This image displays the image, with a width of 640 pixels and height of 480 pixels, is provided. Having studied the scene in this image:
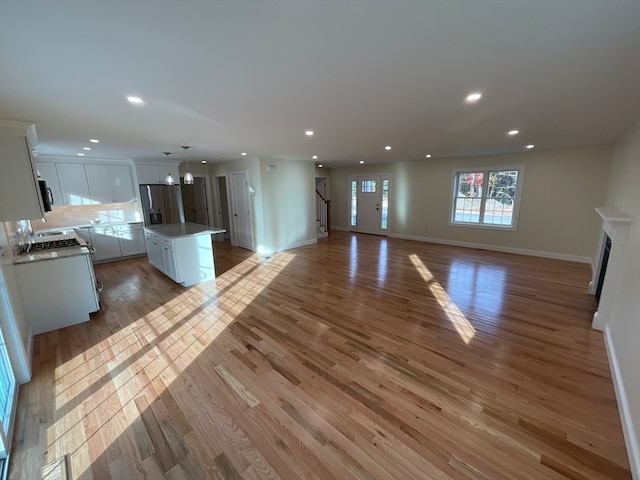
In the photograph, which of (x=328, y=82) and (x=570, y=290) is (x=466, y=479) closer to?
(x=328, y=82)

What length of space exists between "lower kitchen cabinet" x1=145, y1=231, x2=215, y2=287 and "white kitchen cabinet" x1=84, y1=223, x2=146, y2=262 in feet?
6.05

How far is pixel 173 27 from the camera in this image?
47.8 inches

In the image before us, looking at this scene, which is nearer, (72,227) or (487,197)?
(72,227)

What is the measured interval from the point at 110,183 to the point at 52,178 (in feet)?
3.07

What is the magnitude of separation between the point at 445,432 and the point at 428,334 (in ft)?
4.06

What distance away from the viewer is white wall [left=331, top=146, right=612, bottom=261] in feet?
17.1

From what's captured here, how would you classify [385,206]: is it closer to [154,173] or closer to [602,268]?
[602,268]

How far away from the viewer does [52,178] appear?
5309 millimetres

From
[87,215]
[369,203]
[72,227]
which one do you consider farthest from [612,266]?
[87,215]

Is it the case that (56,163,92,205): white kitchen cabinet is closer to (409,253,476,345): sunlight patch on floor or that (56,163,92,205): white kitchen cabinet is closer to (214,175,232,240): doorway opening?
(214,175,232,240): doorway opening

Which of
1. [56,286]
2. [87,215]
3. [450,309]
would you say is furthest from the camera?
[87,215]

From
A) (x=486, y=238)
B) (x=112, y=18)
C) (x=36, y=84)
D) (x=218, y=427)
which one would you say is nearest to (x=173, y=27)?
(x=112, y=18)

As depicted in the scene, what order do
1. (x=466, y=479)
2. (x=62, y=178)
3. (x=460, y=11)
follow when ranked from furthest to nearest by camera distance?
(x=62, y=178) → (x=466, y=479) → (x=460, y=11)

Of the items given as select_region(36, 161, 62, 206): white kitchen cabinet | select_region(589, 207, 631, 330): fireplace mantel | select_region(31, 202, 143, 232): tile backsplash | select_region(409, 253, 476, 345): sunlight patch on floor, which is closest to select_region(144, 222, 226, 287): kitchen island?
select_region(31, 202, 143, 232): tile backsplash
